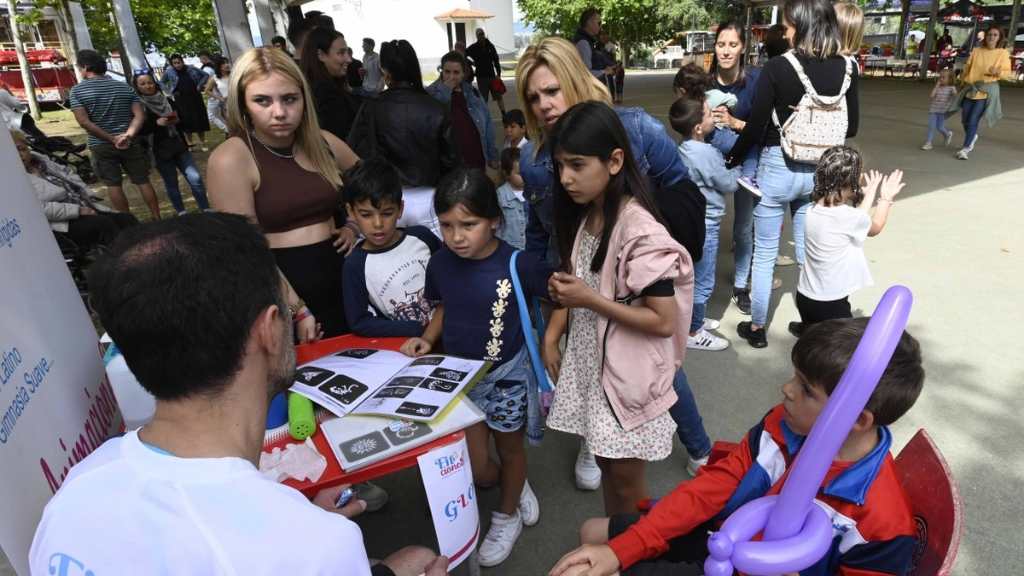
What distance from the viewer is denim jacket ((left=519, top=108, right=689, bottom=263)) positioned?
2043mm

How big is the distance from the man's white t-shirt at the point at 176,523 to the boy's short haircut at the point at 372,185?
4.52 feet

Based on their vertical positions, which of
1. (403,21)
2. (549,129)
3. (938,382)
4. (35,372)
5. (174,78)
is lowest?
(938,382)

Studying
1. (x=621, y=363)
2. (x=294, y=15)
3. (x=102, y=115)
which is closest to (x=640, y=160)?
(x=621, y=363)

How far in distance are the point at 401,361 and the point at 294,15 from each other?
1031 cm

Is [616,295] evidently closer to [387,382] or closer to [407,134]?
[387,382]

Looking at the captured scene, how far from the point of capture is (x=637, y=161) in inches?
76.6

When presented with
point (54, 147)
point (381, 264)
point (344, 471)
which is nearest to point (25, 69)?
point (54, 147)

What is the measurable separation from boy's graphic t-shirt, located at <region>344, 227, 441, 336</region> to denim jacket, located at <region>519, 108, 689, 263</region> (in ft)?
1.54

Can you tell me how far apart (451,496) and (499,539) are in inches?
28.7

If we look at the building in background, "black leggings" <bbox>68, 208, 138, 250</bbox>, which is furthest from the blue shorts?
the building in background

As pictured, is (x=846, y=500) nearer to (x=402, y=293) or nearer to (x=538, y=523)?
(x=538, y=523)

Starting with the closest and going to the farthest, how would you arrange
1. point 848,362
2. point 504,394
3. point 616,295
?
point 848,362 → point 616,295 → point 504,394

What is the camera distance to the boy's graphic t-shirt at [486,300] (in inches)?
78.5

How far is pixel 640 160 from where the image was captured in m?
2.02
